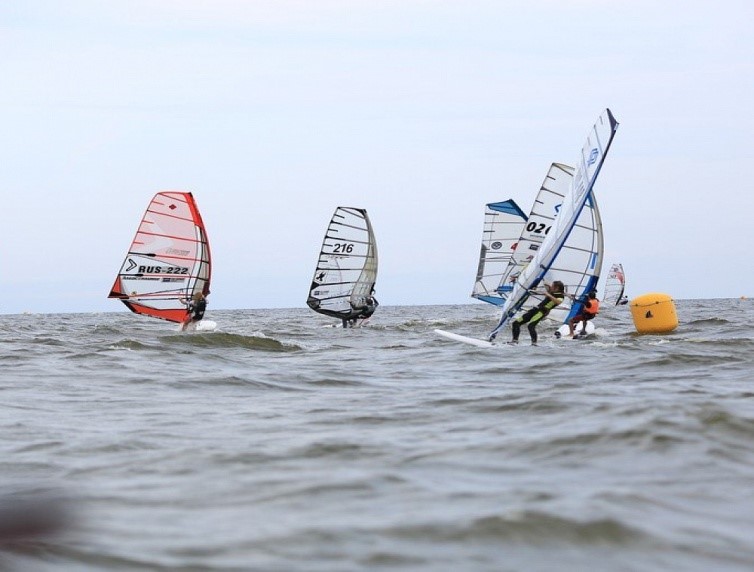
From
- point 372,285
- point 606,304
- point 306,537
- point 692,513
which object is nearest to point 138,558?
point 306,537

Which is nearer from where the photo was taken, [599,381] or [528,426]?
[528,426]

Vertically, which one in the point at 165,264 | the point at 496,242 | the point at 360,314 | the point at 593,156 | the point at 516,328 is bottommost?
the point at 360,314

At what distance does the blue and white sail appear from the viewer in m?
18.9

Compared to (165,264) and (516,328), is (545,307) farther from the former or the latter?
(165,264)

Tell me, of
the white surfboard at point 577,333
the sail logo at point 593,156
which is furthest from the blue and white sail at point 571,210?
the white surfboard at point 577,333

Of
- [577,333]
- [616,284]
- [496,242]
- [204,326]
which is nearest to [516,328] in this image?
[577,333]

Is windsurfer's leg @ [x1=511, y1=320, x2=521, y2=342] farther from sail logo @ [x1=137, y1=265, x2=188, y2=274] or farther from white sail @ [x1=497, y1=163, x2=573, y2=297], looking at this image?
sail logo @ [x1=137, y1=265, x2=188, y2=274]

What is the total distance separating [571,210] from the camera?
1936 centimetres

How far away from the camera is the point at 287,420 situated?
864cm

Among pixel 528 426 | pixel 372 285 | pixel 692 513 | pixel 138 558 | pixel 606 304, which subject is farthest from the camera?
pixel 606 304

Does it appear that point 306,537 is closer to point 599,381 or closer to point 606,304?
point 599,381

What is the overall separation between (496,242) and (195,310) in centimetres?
1064

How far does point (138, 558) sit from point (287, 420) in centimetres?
421

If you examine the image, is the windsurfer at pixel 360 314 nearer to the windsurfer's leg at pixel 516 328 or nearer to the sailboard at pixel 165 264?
the sailboard at pixel 165 264
